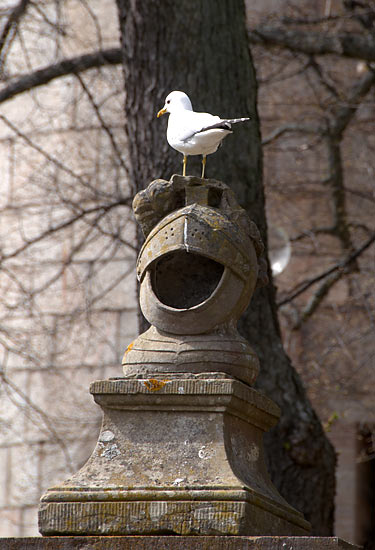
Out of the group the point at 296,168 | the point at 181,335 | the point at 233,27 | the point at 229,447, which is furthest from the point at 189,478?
the point at 296,168

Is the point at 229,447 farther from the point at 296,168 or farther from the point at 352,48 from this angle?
the point at 296,168

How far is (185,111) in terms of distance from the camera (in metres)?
4.17

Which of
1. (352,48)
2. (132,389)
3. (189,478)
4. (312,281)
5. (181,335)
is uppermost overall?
(352,48)

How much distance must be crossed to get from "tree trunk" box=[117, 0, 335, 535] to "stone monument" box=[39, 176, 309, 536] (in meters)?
1.94

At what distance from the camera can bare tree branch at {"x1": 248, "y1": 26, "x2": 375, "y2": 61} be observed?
7691mm

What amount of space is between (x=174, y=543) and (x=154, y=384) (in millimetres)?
572

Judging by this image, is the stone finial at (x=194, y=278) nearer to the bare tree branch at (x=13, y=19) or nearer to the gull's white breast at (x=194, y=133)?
the gull's white breast at (x=194, y=133)

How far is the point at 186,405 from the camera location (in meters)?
3.56

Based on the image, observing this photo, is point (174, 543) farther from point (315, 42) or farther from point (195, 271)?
point (315, 42)

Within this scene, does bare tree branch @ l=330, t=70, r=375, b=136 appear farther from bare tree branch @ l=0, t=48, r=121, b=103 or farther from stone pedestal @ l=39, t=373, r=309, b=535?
stone pedestal @ l=39, t=373, r=309, b=535

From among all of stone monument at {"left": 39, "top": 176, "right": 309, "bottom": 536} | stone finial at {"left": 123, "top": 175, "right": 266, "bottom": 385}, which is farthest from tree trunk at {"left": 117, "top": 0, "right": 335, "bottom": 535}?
stone finial at {"left": 123, "top": 175, "right": 266, "bottom": 385}

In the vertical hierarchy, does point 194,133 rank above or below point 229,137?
below

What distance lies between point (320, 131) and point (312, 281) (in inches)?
67.5

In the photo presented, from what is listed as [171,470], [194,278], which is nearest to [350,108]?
[194,278]
